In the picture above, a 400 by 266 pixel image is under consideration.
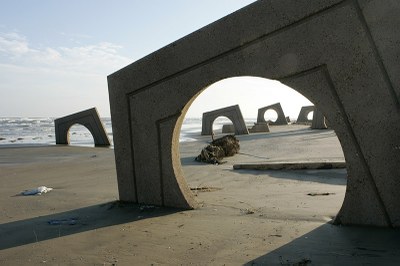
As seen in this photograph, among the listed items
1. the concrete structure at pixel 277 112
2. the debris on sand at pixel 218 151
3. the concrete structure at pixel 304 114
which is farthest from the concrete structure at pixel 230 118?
the concrete structure at pixel 304 114

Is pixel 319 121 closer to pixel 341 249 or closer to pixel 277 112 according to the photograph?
pixel 277 112

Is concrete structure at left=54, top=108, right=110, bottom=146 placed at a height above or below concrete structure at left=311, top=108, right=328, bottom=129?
above

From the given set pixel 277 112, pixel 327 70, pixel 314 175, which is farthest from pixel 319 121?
pixel 327 70

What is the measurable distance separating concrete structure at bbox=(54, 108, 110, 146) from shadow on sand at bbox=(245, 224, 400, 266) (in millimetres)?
16703

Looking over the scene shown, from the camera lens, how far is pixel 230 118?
2338 centimetres

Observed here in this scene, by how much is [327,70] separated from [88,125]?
17.2 m

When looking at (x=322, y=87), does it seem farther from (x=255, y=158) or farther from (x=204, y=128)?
(x=204, y=128)

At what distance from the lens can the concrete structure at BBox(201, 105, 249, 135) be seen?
2258 centimetres

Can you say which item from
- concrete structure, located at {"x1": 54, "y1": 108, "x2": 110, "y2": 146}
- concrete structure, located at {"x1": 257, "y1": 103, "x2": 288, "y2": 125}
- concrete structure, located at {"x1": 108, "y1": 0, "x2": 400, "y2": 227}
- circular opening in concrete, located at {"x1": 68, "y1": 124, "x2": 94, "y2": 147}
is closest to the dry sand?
concrete structure, located at {"x1": 108, "y1": 0, "x2": 400, "y2": 227}

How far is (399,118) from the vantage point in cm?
330

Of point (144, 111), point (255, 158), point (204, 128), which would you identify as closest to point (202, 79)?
point (144, 111)

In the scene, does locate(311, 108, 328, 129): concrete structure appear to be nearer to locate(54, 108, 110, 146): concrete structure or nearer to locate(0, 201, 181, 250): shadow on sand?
locate(54, 108, 110, 146): concrete structure

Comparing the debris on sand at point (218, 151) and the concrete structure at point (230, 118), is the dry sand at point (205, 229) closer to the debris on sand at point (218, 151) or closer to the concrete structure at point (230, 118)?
the debris on sand at point (218, 151)

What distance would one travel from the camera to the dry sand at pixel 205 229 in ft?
10.0
